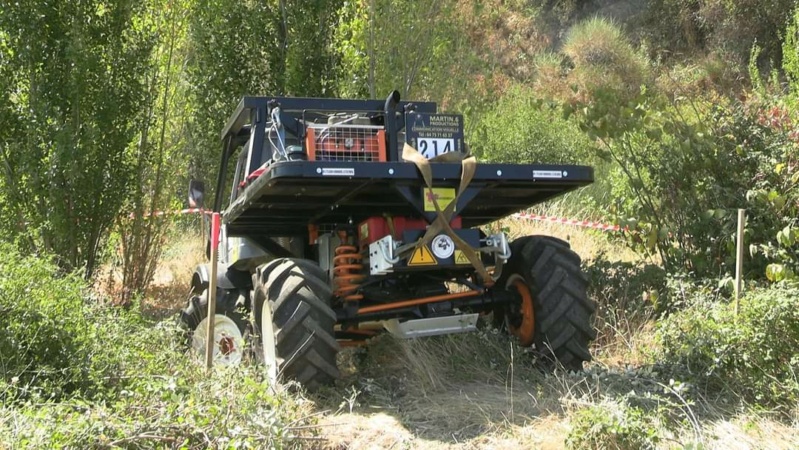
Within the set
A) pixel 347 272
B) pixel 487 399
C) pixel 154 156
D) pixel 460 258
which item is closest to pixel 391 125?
pixel 347 272

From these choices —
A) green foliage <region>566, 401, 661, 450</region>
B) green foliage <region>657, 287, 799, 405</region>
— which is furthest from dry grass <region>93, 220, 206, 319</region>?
green foliage <region>566, 401, 661, 450</region>

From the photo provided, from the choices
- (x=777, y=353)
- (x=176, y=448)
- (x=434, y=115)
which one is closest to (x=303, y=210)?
(x=434, y=115)

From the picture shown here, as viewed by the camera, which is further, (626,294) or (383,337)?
(626,294)

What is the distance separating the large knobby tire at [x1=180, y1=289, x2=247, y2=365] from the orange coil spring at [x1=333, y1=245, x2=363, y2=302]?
90cm

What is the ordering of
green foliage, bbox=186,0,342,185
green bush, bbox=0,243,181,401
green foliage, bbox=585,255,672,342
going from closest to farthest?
green bush, bbox=0,243,181,401, green foliage, bbox=585,255,672,342, green foliage, bbox=186,0,342,185

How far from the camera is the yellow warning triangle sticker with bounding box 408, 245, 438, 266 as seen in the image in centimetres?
550

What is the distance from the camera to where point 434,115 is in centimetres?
609

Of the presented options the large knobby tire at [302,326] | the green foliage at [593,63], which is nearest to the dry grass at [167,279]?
the large knobby tire at [302,326]

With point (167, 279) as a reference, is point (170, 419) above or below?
below

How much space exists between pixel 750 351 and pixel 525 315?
157 centimetres

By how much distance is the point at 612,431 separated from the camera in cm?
432

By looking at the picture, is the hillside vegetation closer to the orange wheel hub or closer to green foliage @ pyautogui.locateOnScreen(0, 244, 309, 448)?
green foliage @ pyautogui.locateOnScreen(0, 244, 309, 448)

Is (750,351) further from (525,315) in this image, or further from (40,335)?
(40,335)

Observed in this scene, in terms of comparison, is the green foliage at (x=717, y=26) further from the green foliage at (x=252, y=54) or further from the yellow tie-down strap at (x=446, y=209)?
the yellow tie-down strap at (x=446, y=209)
